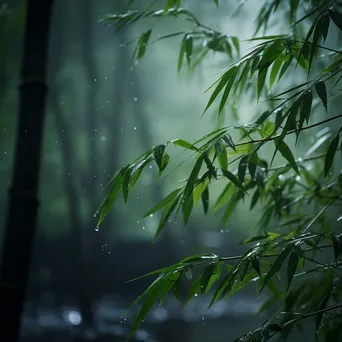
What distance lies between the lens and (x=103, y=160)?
184cm

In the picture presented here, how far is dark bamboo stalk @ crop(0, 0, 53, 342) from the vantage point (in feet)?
4.87

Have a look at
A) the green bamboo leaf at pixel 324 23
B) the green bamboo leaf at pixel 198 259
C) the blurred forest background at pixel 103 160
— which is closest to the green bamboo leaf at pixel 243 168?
the green bamboo leaf at pixel 198 259

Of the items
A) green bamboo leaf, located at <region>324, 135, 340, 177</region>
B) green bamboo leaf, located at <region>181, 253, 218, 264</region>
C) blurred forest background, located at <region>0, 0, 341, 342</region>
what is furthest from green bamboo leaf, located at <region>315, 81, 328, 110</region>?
blurred forest background, located at <region>0, 0, 341, 342</region>

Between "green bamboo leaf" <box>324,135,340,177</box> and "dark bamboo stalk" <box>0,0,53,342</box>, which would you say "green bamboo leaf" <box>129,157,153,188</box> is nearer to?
"green bamboo leaf" <box>324,135,340,177</box>

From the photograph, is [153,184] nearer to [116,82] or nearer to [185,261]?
[116,82]

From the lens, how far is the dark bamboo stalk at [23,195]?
4.87ft

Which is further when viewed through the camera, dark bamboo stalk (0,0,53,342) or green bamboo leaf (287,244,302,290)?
dark bamboo stalk (0,0,53,342)

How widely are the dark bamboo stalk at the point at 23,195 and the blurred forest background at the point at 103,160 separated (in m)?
0.14

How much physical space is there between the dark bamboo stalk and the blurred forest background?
136 mm

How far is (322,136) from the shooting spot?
1459mm

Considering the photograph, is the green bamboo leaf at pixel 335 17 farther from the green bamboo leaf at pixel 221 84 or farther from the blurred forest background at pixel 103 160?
the blurred forest background at pixel 103 160

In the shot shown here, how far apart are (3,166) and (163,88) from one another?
2.18ft

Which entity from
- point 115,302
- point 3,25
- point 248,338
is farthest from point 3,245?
point 248,338

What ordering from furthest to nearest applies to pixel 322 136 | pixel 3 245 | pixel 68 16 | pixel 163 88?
1. pixel 163 88
2. pixel 68 16
3. pixel 3 245
4. pixel 322 136
